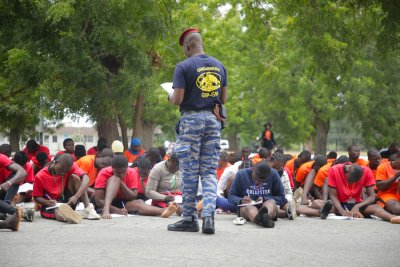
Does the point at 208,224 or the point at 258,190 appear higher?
the point at 258,190

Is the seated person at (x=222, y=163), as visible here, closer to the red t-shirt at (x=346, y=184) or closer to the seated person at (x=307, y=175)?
the seated person at (x=307, y=175)

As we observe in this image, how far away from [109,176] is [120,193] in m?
0.34

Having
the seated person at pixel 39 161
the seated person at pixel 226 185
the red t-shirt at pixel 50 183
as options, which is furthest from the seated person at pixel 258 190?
the seated person at pixel 39 161

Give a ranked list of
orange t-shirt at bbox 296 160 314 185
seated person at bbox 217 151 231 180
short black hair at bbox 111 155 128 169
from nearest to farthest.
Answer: short black hair at bbox 111 155 128 169 → orange t-shirt at bbox 296 160 314 185 → seated person at bbox 217 151 231 180

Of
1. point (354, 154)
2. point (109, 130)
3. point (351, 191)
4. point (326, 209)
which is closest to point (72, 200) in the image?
point (326, 209)

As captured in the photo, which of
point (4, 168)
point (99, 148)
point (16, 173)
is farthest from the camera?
point (99, 148)

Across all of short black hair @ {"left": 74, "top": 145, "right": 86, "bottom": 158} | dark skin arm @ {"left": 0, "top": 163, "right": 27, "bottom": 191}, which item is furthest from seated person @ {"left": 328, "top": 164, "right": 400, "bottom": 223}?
short black hair @ {"left": 74, "top": 145, "right": 86, "bottom": 158}

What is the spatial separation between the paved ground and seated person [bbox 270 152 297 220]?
2.32 ft

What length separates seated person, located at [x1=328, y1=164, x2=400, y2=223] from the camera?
1175cm

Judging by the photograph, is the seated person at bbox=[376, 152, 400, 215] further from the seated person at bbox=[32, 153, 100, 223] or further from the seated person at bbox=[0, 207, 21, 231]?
the seated person at bbox=[0, 207, 21, 231]

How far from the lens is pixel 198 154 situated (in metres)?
8.83

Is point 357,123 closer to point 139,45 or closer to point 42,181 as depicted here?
point 139,45

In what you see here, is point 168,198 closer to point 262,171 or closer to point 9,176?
point 262,171

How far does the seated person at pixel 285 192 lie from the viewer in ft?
36.6
